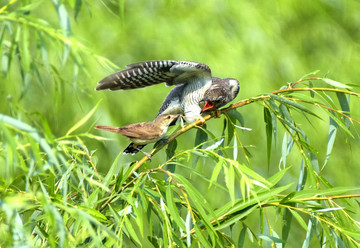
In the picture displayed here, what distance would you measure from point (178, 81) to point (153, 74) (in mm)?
213

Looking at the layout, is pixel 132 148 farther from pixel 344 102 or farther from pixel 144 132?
pixel 344 102

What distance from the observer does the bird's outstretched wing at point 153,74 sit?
6.74 ft

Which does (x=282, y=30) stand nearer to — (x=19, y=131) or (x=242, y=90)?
(x=242, y=90)

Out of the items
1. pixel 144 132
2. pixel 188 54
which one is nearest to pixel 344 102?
pixel 144 132

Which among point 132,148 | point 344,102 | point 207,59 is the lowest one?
point 132,148

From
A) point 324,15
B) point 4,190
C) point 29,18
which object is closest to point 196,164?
point 4,190

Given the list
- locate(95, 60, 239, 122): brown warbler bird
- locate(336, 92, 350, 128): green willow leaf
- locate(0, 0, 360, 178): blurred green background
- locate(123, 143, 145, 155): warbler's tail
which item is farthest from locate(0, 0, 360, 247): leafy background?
locate(336, 92, 350, 128): green willow leaf

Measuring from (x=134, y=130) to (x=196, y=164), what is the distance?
23 cm

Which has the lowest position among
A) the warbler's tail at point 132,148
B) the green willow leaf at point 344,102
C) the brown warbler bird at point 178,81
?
the warbler's tail at point 132,148

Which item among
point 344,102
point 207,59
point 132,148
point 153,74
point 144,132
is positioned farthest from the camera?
point 207,59

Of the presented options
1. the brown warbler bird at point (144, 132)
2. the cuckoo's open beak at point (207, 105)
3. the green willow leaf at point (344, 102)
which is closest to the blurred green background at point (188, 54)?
the cuckoo's open beak at point (207, 105)

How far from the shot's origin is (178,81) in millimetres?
2391

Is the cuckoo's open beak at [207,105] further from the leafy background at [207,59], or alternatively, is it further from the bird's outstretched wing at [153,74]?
the leafy background at [207,59]

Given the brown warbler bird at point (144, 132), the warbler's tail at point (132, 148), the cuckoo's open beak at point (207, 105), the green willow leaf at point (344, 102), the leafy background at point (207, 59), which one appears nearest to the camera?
the green willow leaf at point (344, 102)
